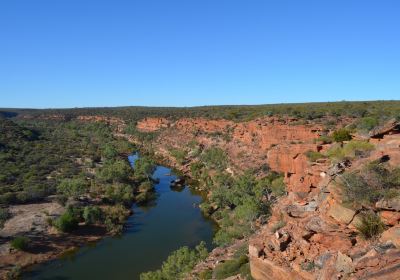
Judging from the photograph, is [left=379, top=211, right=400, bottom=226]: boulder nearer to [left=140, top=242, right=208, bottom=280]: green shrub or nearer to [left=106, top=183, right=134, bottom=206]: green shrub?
[left=140, top=242, right=208, bottom=280]: green shrub

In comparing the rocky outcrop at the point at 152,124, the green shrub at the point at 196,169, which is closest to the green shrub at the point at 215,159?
the green shrub at the point at 196,169

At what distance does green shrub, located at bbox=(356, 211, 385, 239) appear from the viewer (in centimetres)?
1139

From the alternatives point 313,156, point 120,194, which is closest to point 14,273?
point 120,194

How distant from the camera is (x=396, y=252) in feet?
33.1

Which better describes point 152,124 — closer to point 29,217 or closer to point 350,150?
point 29,217

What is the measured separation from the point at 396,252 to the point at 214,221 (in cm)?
2862

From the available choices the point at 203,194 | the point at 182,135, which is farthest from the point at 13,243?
the point at 182,135

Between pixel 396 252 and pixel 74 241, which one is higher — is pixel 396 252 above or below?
above

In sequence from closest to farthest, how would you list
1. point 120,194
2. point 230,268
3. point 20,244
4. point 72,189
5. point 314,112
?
point 230,268 < point 20,244 < point 72,189 < point 120,194 < point 314,112

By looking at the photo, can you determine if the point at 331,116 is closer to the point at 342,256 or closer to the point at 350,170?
the point at 350,170

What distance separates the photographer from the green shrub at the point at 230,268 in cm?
1695

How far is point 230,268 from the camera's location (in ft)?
56.6

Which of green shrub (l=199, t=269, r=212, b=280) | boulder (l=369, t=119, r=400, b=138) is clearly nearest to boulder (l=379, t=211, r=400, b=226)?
boulder (l=369, t=119, r=400, b=138)

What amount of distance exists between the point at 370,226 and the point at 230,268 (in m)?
7.38
